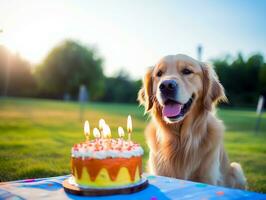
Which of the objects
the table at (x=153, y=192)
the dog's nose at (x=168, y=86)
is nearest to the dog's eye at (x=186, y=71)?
the dog's nose at (x=168, y=86)

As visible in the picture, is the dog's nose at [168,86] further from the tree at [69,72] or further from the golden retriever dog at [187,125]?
the tree at [69,72]

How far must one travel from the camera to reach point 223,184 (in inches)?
186

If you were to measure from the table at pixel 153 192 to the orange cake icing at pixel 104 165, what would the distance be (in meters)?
0.16

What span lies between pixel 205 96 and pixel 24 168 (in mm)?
3244

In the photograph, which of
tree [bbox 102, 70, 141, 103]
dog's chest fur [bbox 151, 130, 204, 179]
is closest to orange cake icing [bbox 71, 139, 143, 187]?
dog's chest fur [bbox 151, 130, 204, 179]

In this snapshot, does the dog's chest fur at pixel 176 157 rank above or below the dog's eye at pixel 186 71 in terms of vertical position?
below

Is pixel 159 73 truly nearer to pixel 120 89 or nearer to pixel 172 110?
pixel 172 110

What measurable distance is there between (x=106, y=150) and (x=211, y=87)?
2.11 meters

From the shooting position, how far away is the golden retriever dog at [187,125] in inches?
166

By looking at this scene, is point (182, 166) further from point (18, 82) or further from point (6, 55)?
point (18, 82)

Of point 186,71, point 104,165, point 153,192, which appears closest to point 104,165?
point 104,165

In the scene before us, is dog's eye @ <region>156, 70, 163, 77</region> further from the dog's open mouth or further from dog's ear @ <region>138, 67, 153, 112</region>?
the dog's open mouth

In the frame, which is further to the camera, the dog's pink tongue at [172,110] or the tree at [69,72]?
the tree at [69,72]

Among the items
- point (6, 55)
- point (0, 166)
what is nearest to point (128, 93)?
point (6, 55)
